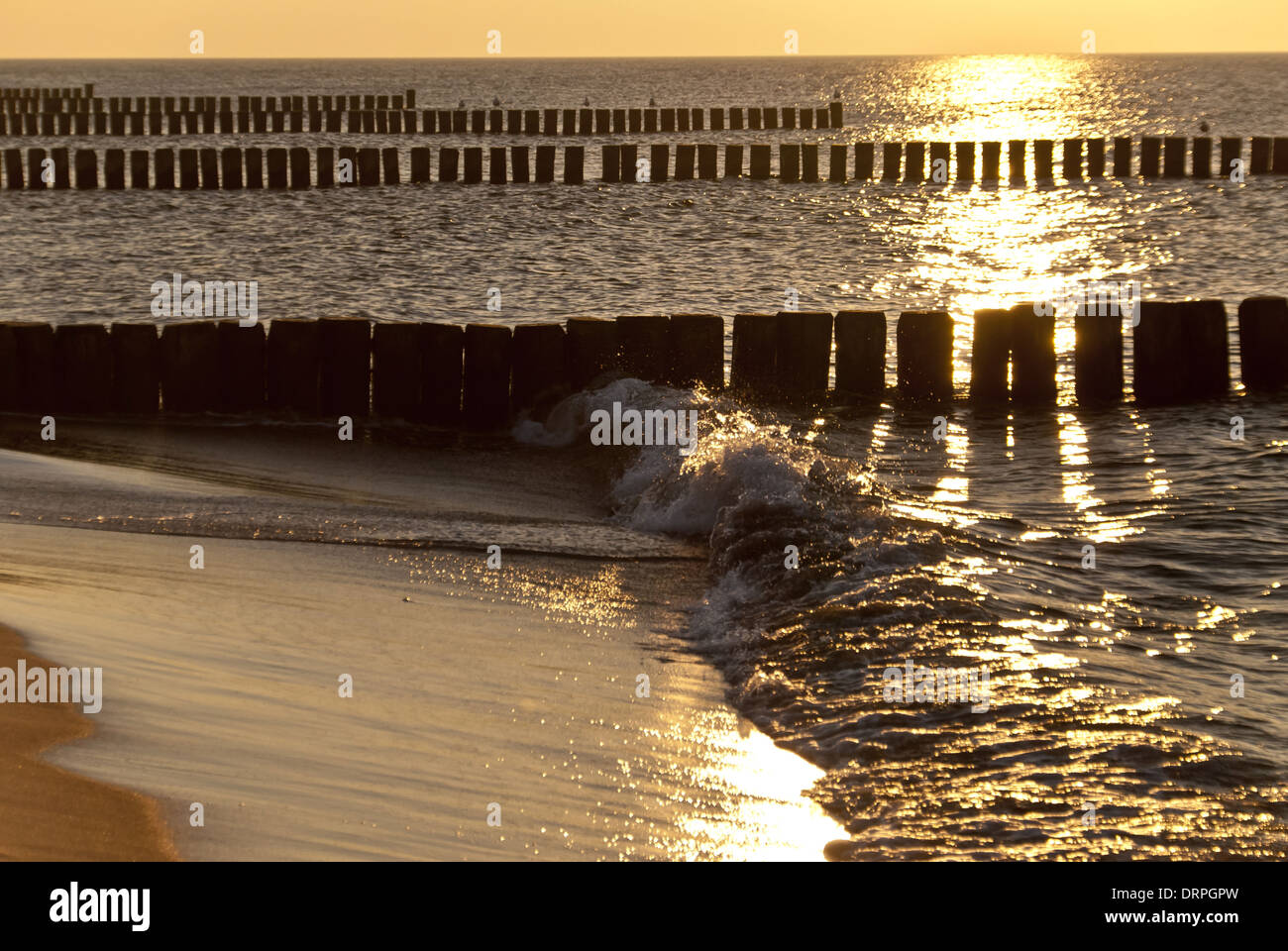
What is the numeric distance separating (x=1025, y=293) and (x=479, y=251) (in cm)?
929

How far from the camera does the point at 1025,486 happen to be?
387 inches


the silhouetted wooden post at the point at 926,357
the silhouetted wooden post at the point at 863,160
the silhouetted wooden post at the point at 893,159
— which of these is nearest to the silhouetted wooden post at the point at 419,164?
the silhouetted wooden post at the point at 863,160

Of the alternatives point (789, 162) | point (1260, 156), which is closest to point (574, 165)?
point (789, 162)

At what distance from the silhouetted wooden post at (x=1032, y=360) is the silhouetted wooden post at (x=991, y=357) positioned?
7 centimetres

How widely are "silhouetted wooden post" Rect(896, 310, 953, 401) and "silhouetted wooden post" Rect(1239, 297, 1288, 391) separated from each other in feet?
7.82

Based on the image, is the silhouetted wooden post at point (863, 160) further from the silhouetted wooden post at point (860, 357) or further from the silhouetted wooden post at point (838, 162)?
the silhouetted wooden post at point (860, 357)

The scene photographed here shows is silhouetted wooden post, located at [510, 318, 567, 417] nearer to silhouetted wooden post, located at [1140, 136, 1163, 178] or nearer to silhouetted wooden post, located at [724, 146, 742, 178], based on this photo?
silhouetted wooden post, located at [724, 146, 742, 178]

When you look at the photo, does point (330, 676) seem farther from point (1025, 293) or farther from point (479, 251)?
point (479, 251)

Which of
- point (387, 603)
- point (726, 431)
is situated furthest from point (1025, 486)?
point (387, 603)

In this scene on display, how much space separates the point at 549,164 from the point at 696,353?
2827 centimetres

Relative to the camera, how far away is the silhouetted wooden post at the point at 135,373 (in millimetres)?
11281

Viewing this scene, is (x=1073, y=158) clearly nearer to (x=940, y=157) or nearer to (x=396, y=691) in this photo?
(x=940, y=157)

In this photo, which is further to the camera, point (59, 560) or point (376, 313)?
point (376, 313)
